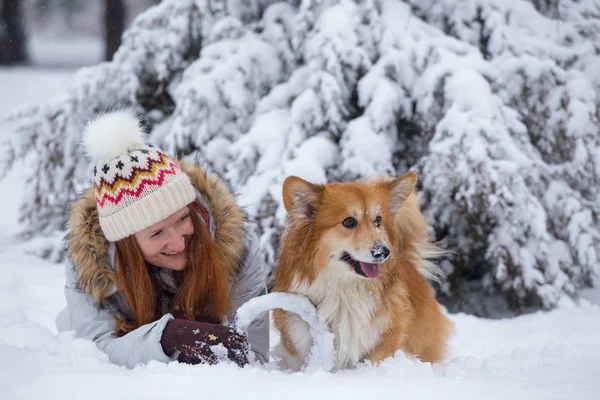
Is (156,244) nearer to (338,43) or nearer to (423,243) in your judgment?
(423,243)

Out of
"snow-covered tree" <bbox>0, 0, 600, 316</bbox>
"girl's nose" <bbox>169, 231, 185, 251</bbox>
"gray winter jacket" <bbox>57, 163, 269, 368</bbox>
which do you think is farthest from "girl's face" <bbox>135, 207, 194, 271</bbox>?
"snow-covered tree" <bbox>0, 0, 600, 316</bbox>

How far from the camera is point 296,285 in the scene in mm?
2779

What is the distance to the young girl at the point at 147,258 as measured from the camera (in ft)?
8.02

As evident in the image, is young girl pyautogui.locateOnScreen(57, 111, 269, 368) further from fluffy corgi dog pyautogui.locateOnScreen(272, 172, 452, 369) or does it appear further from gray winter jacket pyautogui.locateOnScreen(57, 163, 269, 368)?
fluffy corgi dog pyautogui.locateOnScreen(272, 172, 452, 369)

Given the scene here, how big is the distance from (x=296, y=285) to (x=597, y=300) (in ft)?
10.2

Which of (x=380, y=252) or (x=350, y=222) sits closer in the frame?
(x=380, y=252)

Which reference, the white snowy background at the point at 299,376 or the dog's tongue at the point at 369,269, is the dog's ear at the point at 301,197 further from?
the white snowy background at the point at 299,376

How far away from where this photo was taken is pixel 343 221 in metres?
2.65

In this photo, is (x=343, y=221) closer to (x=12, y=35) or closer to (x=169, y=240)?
(x=169, y=240)

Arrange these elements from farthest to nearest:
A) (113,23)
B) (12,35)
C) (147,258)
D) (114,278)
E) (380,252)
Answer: (12,35), (113,23), (147,258), (114,278), (380,252)

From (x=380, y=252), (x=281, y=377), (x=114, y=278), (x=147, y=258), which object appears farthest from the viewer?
(x=147, y=258)

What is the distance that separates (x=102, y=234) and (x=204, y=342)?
732 millimetres

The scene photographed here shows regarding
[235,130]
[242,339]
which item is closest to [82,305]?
[242,339]

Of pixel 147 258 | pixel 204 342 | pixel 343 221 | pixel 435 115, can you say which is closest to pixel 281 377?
pixel 204 342
